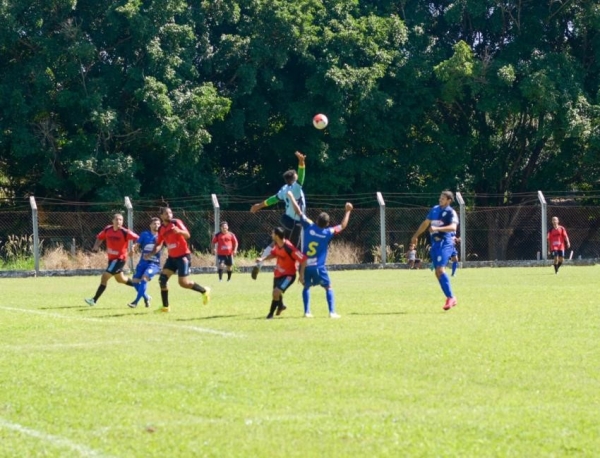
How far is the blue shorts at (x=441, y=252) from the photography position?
18109mm

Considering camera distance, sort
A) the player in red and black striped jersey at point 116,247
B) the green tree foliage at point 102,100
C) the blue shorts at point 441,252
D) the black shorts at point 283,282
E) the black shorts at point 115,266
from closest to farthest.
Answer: the black shorts at point 283,282 < the blue shorts at point 441,252 < the black shorts at point 115,266 < the player in red and black striped jersey at point 116,247 < the green tree foliage at point 102,100

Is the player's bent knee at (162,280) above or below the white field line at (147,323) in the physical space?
above

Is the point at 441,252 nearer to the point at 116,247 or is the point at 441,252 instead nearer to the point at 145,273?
the point at 145,273

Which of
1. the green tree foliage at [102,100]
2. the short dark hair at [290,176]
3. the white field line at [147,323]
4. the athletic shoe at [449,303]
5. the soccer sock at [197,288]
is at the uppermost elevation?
the green tree foliage at [102,100]

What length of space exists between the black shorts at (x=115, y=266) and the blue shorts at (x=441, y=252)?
594 centimetres

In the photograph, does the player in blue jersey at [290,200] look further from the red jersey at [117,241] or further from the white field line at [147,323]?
the white field line at [147,323]

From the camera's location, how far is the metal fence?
131ft

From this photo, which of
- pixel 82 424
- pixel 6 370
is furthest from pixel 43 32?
pixel 82 424

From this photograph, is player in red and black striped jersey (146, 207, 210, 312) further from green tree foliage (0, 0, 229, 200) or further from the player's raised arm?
green tree foliage (0, 0, 229, 200)

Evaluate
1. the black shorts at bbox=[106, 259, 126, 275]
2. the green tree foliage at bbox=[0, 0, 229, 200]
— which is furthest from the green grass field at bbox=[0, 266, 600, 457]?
the green tree foliage at bbox=[0, 0, 229, 200]

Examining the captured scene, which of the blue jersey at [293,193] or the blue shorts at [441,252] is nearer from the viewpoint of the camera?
the blue shorts at [441,252]

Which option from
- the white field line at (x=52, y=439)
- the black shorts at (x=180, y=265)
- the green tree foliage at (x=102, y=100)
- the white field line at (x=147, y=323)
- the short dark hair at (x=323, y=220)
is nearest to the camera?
the white field line at (x=52, y=439)

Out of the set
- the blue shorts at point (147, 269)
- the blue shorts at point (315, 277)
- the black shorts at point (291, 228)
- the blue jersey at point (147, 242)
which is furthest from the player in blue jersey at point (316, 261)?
the blue jersey at point (147, 242)

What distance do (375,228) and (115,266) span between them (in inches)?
911
